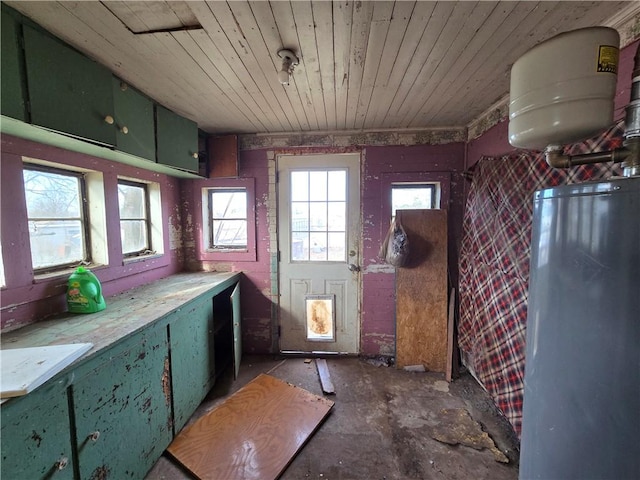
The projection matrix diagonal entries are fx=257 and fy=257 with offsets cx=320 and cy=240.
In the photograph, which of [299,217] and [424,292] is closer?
[424,292]

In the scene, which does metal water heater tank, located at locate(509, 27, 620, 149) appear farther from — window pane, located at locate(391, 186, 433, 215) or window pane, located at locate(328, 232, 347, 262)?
window pane, located at locate(328, 232, 347, 262)

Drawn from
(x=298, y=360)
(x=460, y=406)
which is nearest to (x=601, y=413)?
(x=460, y=406)

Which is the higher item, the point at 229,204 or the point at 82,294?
the point at 229,204

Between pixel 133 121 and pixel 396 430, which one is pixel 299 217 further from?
pixel 396 430

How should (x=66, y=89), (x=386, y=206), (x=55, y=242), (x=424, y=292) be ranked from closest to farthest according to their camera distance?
1. (x=66, y=89)
2. (x=55, y=242)
3. (x=424, y=292)
4. (x=386, y=206)

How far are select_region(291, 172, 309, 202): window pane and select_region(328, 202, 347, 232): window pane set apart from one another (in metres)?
0.29

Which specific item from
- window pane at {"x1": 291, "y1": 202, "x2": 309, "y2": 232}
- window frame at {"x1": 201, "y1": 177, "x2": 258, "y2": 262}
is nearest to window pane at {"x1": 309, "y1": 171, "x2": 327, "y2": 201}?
window pane at {"x1": 291, "y1": 202, "x2": 309, "y2": 232}

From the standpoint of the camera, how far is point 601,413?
672 mm

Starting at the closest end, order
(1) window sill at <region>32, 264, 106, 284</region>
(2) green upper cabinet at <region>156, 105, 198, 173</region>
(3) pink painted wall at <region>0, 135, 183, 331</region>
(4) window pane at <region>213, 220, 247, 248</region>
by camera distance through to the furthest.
→ (3) pink painted wall at <region>0, 135, 183, 331</region>
(1) window sill at <region>32, 264, 106, 284</region>
(2) green upper cabinet at <region>156, 105, 198, 173</region>
(4) window pane at <region>213, 220, 247, 248</region>

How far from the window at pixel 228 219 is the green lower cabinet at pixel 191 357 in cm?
88

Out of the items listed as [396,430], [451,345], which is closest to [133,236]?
[396,430]

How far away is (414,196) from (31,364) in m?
2.85

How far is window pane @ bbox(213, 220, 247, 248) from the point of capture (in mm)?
2855

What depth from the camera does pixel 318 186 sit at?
2705 mm
